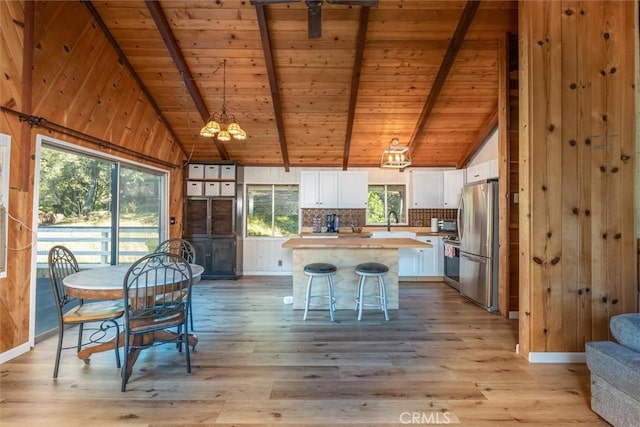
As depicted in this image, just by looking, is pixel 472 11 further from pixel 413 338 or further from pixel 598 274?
pixel 413 338

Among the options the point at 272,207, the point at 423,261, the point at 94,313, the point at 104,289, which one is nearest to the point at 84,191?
the point at 94,313

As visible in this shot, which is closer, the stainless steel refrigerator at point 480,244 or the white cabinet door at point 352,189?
the stainless steel refrigerator at point 480,244

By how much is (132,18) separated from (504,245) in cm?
552

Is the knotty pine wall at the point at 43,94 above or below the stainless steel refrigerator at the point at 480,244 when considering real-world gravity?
above

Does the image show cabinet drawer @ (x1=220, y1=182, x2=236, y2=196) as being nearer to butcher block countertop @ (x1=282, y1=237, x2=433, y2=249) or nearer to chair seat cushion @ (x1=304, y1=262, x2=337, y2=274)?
butcher block countertop @ (x1=282, y1=237, x2=433, y2=249)

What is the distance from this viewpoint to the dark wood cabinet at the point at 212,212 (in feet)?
18.9

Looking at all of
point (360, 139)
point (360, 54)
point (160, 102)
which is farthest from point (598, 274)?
point (160, 102)

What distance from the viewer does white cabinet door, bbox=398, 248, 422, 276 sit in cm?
568

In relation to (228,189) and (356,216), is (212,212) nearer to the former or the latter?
(228,189)

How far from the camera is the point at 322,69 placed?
4.26 metres

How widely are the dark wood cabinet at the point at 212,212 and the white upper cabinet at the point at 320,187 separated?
4.61 feet

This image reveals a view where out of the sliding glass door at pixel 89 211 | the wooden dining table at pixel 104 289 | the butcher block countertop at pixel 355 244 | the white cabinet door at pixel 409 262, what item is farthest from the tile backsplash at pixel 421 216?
the sliding glass door at pixel 89 211

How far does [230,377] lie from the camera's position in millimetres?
2334

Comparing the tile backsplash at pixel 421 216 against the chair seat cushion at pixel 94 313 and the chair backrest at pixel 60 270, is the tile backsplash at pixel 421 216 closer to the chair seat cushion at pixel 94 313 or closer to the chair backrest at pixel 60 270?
the chair seat cushion at pixel 94 313
